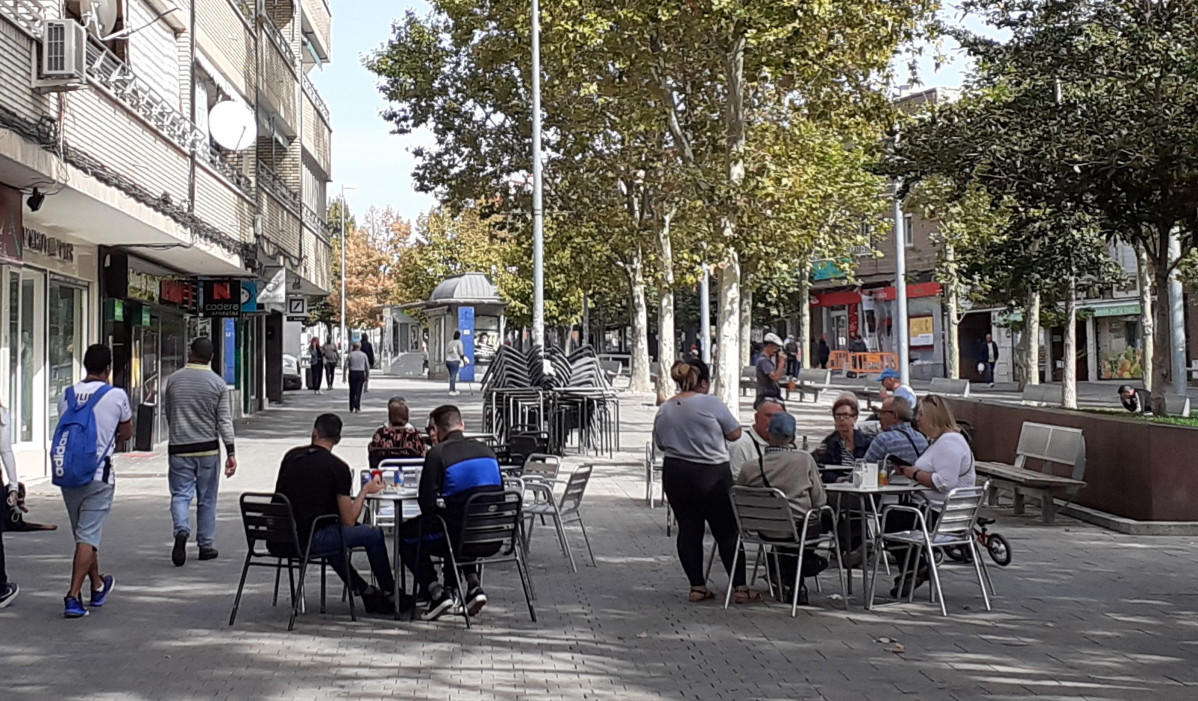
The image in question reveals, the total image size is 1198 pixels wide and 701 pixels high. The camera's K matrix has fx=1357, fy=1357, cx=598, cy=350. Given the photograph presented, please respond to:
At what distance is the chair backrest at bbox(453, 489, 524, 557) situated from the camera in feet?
26.8

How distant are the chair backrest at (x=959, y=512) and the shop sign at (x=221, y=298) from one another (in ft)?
65.1

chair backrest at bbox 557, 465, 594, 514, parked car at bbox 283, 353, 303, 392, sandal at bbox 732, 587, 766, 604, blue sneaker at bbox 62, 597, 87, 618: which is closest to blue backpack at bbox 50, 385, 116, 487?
blue sneaker at bbox 62, 597, 87, 618

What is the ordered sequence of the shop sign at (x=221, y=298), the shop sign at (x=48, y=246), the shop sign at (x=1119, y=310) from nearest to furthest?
the shop sign at (x=48, y=246), the shop sign at (x=221, y=298), the shop sign at (x=1119, y=310)

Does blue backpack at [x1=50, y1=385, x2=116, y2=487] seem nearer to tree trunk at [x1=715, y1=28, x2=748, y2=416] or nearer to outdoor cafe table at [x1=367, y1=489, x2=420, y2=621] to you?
outdoor cafe table at [x1=367, y1=489, x2=420, y2=621]

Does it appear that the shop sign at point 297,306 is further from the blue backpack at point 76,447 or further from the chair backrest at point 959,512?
the chair backrest at point 959,512

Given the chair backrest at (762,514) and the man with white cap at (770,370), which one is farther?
the man with white cap at (770,370)

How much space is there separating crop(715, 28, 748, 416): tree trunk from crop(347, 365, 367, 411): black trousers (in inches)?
460

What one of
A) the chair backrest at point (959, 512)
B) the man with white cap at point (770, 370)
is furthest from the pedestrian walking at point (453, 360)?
the chair backrest at point (959, 512)

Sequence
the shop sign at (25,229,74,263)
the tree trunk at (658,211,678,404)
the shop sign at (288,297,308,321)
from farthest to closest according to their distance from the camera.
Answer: the shop sign at (288,297,308,321) → the tree trunk at (658,211,678,404) → the shop sign at (25,229,74,263)

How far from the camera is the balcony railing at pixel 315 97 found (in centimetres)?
3503

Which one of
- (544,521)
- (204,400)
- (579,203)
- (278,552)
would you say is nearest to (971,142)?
(544,521)

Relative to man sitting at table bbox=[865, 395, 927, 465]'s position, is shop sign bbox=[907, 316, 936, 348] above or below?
above

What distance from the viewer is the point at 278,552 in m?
8.22

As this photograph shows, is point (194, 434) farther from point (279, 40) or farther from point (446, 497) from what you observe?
point (279, 40)
